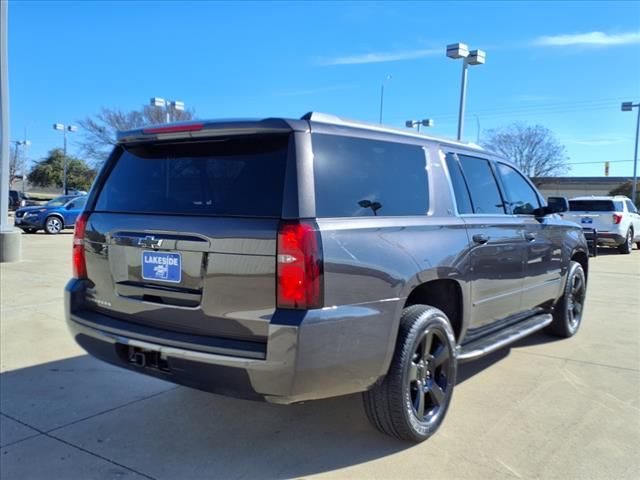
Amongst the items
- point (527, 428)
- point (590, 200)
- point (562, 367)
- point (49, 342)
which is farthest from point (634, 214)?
point (49, 342)

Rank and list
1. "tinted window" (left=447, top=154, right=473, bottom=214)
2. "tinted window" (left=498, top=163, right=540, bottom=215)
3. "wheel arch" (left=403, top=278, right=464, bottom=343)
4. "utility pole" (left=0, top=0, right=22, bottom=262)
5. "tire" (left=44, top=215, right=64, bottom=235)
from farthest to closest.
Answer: "tire" (left=44, top=215, right=64, bottom=235) < "utility pole" (left=0, top=0, right=22, bottom=262) < "tinted window" (left=498, top=163, right=540, bottom=215) < "tinted window" (left=447, top=154, right=473, bottom=214) < "wheel arch" (left=403, top=278, right=464, bottom=343)

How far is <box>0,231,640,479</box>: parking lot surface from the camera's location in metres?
3.03

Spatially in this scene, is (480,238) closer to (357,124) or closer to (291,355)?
(357,124)

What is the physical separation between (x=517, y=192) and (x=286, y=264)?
3185 millimetres

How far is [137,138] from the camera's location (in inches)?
131

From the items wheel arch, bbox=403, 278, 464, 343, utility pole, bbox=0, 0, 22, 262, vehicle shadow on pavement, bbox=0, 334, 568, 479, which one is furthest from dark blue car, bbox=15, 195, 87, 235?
wheel arch, bbox=403, 278, 464, 343

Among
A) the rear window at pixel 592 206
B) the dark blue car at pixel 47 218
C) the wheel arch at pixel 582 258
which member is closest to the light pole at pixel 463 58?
the rear window at pixel 592 206

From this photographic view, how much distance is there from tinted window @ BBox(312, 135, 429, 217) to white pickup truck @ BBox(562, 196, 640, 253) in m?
14.3

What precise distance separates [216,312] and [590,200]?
56.7 feet

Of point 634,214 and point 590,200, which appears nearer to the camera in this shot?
point 590,200

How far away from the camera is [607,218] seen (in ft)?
54.7

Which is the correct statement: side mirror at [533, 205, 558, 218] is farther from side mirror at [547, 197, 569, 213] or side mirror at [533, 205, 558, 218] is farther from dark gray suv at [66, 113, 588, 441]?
dark gray suv at [66, 113, 588, 441]

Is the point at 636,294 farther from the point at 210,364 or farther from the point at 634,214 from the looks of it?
the point at 634,214

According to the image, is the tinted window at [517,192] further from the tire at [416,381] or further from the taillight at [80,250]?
the taillight at [80,250]
